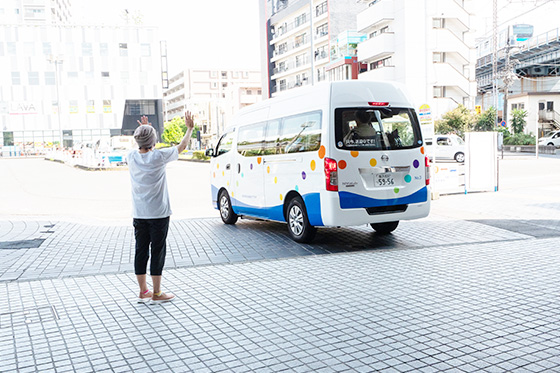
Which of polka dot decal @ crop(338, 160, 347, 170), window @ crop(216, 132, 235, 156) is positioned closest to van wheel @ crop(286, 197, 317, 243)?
polka dot decal @ crop(338, 160, 347, 170)

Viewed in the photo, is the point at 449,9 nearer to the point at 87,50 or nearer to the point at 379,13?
the point at 379,13

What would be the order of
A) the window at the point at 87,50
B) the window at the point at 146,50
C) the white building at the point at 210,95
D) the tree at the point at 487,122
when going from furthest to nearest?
1. the white building at the point at 210,95
2. the window at the point at 146,50
3. the window at the point at 87,50
4. the tree at the point at 487,122

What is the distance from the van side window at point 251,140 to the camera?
31.9 feet

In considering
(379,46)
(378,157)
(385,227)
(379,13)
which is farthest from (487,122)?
(378,157)

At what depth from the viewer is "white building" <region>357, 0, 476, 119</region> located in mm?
45219

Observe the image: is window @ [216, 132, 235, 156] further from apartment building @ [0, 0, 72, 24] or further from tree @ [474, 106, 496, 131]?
apartment building @ [0, 0, 72, 24]

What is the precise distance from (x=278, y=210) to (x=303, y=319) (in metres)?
4.45

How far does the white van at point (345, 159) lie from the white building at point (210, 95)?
90.2m

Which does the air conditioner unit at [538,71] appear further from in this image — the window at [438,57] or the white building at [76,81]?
the white building at [76,81]

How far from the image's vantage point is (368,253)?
773cm

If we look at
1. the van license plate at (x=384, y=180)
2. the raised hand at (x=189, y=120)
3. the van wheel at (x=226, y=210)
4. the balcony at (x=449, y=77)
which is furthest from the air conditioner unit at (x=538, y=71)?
the raised hand at (x=189, y=120)

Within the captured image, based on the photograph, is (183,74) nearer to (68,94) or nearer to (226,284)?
(68,94)

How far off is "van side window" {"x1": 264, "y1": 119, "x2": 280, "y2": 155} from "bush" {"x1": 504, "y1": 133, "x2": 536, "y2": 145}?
4128 cm

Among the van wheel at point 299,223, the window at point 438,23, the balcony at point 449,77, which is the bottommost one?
the van wheel at point 299,223
